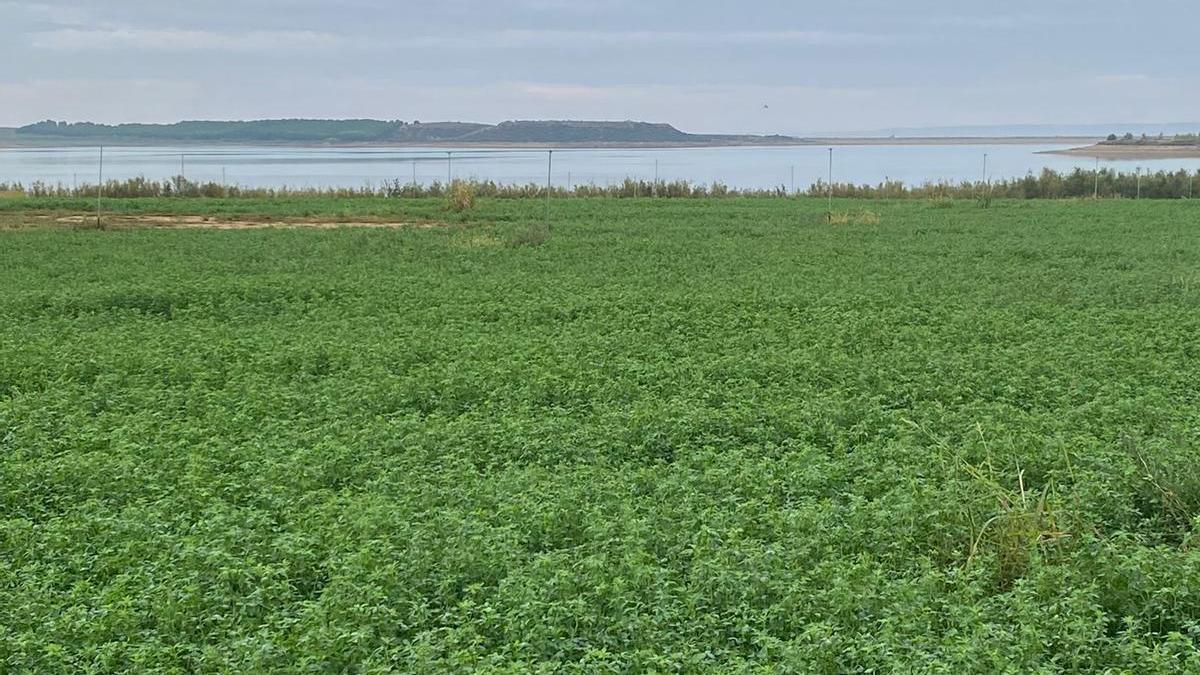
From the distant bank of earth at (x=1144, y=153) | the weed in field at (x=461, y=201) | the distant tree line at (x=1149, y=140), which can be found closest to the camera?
the weed in field at (x=461, y=201)

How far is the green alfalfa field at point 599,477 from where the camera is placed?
602cm

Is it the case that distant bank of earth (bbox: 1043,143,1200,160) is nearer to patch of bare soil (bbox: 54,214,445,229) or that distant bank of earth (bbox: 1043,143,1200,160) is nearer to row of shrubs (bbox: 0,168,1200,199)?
row of shrubs (bbox: 0,168,1200,199)

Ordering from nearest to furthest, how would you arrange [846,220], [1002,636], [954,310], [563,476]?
1. [1002,636]
2. [563,476]
3. [954,310]
4. [846,220]

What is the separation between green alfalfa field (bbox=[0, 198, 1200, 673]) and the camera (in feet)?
19.7

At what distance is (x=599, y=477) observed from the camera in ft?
28.0

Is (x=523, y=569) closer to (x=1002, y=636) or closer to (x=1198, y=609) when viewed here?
(x=1002, y=636)

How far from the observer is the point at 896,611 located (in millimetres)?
6141

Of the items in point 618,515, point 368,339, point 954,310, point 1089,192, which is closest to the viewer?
point 618,515

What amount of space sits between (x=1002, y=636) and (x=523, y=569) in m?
2.53

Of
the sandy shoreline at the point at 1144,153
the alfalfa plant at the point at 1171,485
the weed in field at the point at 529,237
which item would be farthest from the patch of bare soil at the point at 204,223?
the sandy shoreline at the point at 1144,153

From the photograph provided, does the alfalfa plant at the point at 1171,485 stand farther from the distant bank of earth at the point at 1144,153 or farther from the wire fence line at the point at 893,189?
the distant bank of earth at the point at 1144,153

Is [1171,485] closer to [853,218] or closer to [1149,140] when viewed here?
[853,218]

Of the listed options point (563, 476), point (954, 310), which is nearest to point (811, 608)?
point (563, 476)

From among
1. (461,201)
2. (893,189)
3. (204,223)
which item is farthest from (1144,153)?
(204,223)
